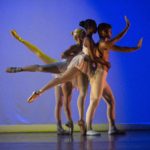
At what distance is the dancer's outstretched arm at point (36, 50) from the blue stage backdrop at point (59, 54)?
69mm

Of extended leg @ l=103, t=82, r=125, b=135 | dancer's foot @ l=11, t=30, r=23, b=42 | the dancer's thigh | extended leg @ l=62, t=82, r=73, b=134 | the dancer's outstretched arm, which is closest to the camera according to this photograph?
the dancer's thigh

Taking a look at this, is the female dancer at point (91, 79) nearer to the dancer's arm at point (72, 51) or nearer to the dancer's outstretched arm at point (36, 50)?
the dancer's arm at point (72, 51)

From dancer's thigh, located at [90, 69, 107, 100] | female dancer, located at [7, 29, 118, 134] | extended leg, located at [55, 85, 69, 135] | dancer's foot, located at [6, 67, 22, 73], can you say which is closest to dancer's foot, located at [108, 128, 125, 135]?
female dancer, located at [7, 29, 118, 134]

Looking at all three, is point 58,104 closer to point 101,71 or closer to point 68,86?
point 68,86

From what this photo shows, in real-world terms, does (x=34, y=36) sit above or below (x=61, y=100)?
above

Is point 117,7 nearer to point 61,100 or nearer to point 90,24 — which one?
point 90,24

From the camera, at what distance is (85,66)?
4.33 m

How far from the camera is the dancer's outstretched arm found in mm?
4707

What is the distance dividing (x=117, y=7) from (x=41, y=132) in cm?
162

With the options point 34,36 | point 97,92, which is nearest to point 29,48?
point 34,36

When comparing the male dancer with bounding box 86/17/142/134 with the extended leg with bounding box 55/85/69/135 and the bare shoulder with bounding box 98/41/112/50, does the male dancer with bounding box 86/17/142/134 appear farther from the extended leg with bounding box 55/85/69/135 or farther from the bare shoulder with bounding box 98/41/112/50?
the extended leg with bounding box 55/85/69/135

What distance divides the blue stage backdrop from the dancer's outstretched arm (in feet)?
0.23

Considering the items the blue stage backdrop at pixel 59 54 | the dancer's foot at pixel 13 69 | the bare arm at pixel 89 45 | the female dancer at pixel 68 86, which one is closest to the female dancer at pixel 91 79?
the bare arm at pixel 89 45

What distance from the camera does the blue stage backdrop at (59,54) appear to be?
4.82 meters
